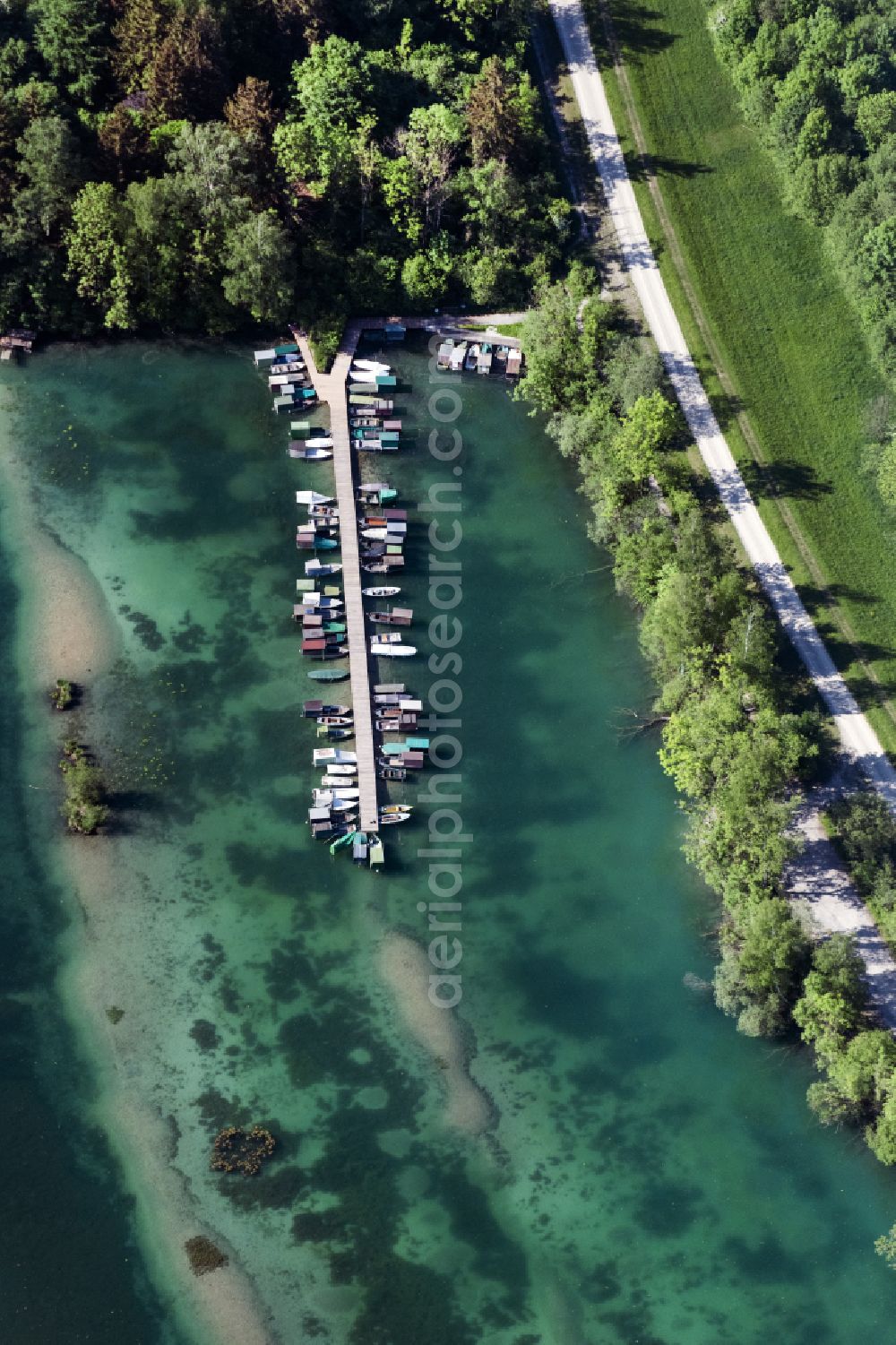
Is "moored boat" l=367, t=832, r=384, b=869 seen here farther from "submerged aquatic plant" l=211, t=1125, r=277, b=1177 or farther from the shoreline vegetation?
the shoreline vegetation

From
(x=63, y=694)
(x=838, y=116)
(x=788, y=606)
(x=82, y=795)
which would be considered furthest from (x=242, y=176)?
(x=788, y=606)

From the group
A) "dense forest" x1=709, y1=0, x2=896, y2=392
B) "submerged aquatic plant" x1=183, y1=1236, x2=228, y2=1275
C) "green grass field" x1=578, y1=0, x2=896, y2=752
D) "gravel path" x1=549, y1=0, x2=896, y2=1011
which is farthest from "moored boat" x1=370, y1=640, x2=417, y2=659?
"submerged aquatic plant" x1=183, y1=1236, x2=228, y2=1275

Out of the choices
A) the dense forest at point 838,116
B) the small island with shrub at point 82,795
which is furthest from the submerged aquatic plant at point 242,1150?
the dense forest at point 838,116

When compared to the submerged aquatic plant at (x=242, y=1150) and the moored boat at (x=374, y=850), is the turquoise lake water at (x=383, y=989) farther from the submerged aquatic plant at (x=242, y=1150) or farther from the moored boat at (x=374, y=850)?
the moored boat at (x=374, y=850)

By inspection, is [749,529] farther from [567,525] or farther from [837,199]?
[837,199]

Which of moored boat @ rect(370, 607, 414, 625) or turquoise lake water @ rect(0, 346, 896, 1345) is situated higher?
moored boat @ rect(370, 607, 414, 625)

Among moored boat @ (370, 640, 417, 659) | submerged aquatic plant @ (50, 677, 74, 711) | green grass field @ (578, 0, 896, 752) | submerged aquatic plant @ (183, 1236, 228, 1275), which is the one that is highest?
green grass field @ (578, 0, 896, 752)

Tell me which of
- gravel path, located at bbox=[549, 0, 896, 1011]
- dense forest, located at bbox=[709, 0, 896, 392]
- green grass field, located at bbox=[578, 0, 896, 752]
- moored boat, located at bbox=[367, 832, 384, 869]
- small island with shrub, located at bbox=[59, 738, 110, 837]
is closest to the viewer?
gravel path, located at bbox=[549, 0, 896, 1011]

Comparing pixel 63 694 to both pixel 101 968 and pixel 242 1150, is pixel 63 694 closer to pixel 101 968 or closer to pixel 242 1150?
pixel 101 968

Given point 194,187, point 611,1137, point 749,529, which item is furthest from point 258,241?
point 611,1137
